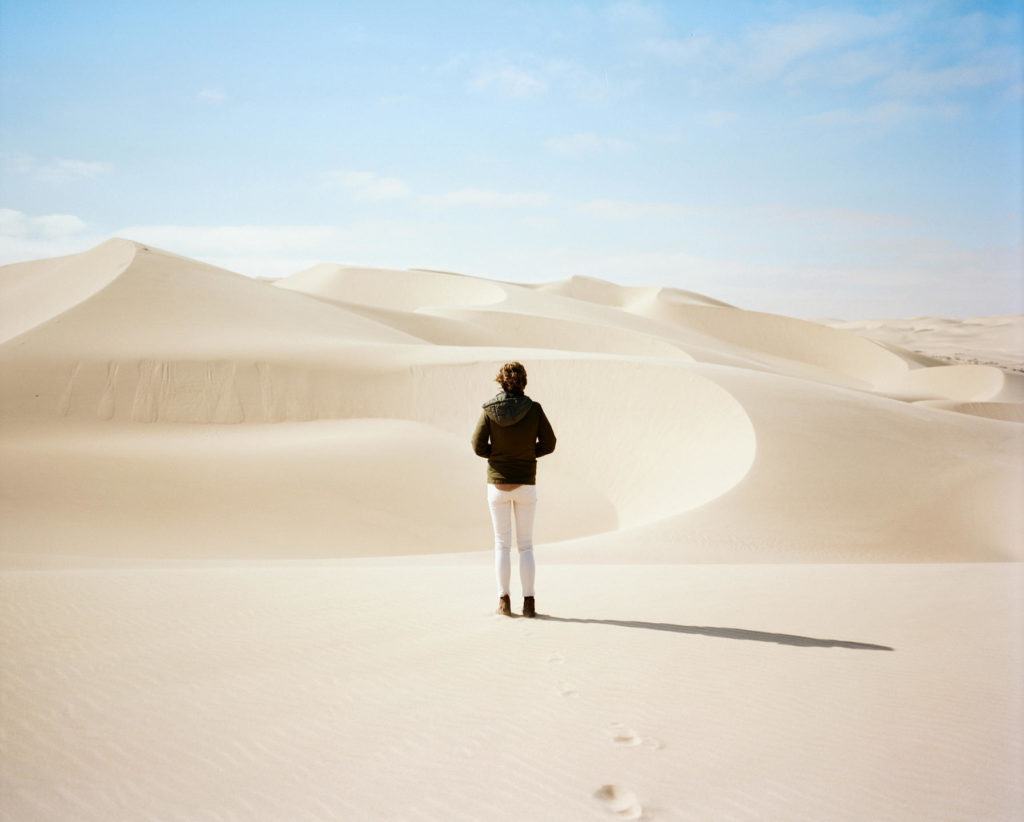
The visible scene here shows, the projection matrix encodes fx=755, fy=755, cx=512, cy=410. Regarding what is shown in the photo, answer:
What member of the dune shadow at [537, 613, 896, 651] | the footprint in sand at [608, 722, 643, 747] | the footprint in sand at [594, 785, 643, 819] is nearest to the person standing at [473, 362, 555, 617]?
the dune shadow at [537, 613, 896, 651]

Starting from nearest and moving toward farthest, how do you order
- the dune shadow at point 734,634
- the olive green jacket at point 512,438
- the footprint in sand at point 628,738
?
the footprint in sand at point 628,738
the dune shadow at point 734,634
the olive green jacket at point 512,438

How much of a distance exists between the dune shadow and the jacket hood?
159cm

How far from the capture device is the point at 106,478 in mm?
15617

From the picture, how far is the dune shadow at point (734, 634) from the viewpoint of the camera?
5242mm

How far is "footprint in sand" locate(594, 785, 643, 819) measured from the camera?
2.92 m

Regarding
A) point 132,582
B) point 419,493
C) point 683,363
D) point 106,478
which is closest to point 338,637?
point 132,582

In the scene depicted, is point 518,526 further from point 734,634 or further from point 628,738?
point 628,738

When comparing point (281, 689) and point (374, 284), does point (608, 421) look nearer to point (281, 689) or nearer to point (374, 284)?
point (281, 689)

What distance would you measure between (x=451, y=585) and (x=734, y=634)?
120 inches

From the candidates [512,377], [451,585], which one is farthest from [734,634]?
[451,585]

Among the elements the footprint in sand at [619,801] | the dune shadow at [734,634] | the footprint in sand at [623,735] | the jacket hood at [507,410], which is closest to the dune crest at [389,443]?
the dune shadow at [734,634]

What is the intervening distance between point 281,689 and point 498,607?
2.35 m

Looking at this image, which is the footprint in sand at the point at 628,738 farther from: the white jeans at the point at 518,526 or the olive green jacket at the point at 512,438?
the olive green jacket at the point at 512,438

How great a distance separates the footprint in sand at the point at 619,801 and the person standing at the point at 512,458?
2.80m
